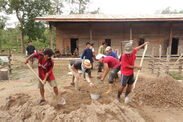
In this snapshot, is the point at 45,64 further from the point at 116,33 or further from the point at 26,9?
the point at 26,9

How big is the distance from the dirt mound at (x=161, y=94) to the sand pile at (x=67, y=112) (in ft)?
2.43

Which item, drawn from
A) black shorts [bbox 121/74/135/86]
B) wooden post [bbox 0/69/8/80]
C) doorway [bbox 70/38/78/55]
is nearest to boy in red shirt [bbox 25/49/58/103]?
black shorts [bbox 121/74/135/86]

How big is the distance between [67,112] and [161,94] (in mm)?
2514

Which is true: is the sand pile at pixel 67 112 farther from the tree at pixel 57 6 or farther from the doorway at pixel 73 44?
the tree at pixel 57 6

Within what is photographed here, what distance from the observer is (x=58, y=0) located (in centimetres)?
2312

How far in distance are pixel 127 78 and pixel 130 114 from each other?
80 cm

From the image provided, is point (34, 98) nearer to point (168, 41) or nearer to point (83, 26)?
point (83, 26)

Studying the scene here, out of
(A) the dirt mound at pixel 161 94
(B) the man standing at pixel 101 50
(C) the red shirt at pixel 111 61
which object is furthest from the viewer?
(B) the man standing at pixel 101 50

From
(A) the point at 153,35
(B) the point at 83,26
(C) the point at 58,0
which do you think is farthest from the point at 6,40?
(A) the point at 153,35

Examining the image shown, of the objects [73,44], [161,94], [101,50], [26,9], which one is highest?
[26,9]

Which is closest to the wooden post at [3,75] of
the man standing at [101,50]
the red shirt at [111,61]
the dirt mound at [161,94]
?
the man standing at [101,50]

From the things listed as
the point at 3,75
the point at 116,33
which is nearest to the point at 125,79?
the point at 3,75

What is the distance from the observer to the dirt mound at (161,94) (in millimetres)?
3127

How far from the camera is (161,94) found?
10.7 ft
